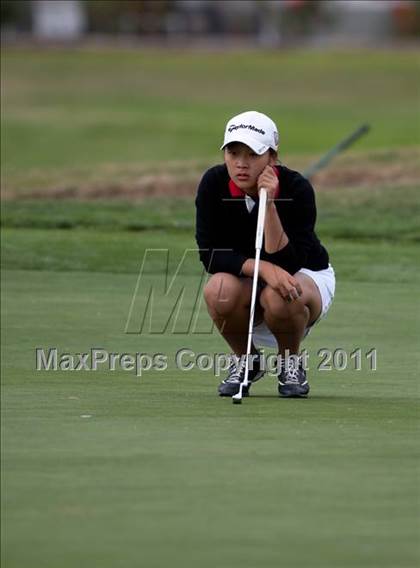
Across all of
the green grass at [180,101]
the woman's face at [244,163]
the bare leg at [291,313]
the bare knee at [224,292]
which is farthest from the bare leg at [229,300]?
the green grass at [180,101]

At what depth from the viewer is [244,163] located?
7.66 m

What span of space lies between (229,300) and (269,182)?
68cm

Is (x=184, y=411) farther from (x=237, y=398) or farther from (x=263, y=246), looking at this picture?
(x=263, y=246)

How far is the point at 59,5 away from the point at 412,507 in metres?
97.8

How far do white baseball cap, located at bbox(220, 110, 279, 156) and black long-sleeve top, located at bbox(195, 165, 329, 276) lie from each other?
192 millimetres

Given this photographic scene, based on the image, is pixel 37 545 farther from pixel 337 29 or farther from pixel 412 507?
pixel 337 29

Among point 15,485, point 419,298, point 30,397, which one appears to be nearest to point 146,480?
point 15,485

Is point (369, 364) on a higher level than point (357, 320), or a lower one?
lower

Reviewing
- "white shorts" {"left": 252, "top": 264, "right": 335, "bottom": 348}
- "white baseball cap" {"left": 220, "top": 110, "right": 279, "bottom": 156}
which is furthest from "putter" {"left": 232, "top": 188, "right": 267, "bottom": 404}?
"white shorts" {"left": 252, "top": 264, "right": 335, "bottom": 348}

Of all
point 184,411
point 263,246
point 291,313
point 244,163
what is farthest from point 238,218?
point 184,411

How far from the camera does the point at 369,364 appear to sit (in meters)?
9.16

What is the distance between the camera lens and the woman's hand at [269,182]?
24.7ft

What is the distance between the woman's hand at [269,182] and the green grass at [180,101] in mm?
19538

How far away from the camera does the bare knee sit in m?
7.84
